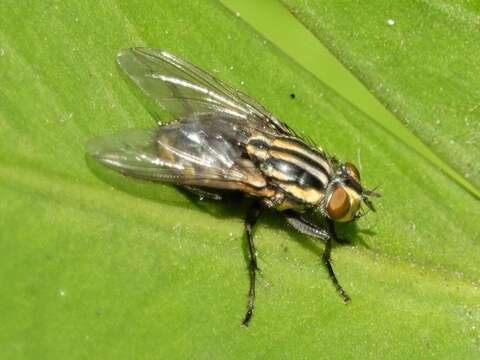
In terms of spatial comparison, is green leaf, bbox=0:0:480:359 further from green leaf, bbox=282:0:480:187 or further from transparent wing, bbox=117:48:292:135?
green leaf, bbox=282:0:480:187

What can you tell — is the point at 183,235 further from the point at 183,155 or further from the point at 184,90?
the point at 184,90

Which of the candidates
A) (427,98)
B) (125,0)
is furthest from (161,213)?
(427,98)

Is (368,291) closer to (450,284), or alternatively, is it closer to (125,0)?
(450,284)

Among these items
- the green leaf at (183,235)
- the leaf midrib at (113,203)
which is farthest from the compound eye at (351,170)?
the leaf midrib at (113,203)

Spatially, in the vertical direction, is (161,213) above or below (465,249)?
below

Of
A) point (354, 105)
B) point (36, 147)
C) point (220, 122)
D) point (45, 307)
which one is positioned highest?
point (354, 105)

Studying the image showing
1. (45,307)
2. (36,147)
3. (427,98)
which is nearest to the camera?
(45,307)

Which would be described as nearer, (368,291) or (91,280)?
(91,280)
